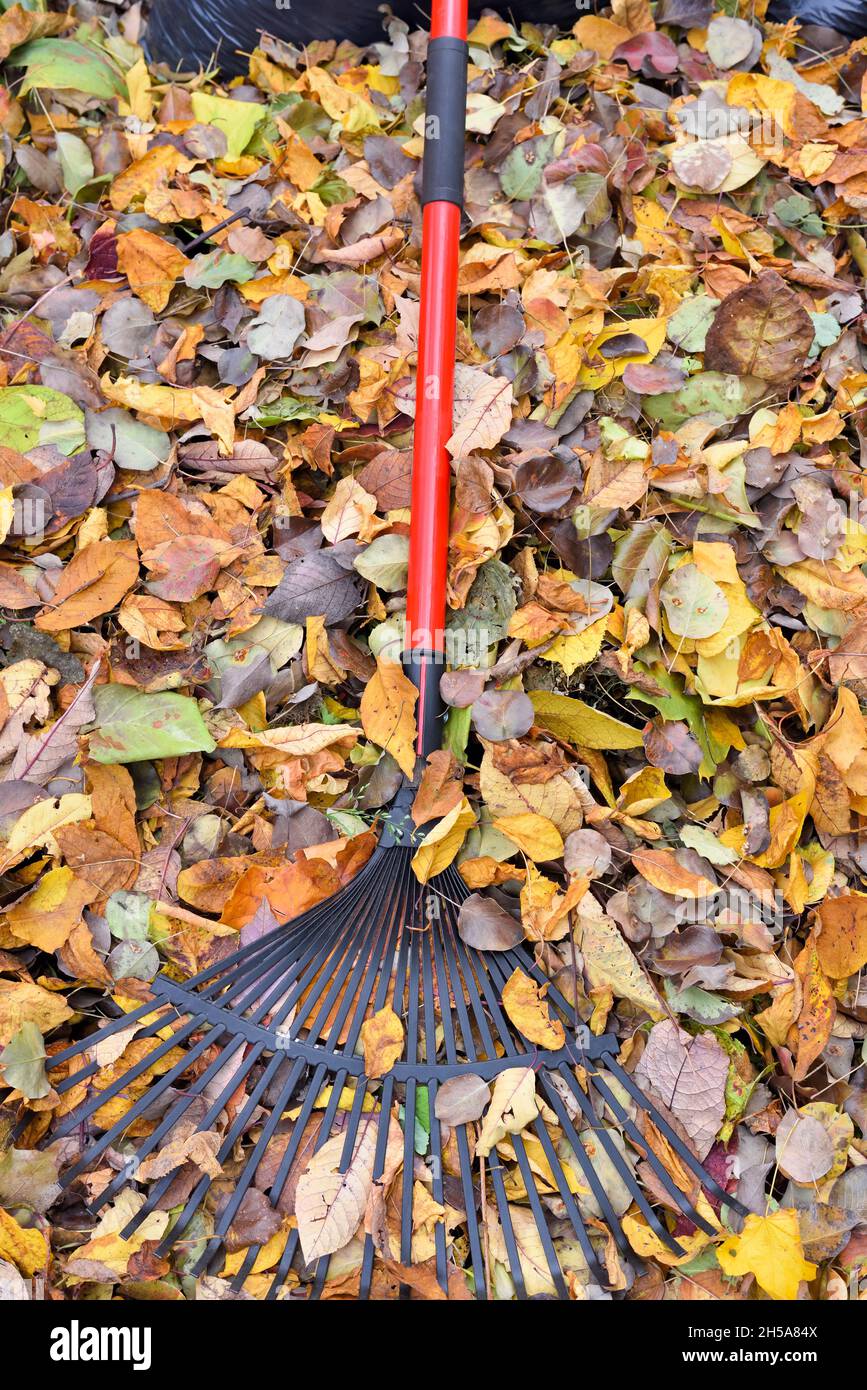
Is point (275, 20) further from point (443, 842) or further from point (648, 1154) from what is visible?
point (648, 1154)

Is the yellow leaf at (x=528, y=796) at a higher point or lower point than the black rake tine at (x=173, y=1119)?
higher

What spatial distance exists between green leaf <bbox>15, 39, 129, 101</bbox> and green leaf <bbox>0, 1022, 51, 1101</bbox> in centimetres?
130

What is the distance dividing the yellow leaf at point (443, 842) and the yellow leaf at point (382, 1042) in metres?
0.15

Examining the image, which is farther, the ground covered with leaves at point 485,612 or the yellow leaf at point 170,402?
the yellow leaf at point 170,402

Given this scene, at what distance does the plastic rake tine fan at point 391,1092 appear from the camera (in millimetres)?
913

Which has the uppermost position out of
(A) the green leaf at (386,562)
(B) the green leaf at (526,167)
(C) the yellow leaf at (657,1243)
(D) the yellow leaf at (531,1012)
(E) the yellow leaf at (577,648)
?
(B) the green leaf at (526,167)

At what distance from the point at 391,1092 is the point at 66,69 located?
1466 millimetres

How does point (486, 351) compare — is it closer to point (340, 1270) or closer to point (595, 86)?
point (595, 86)

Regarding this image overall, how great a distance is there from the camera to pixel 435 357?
114cm

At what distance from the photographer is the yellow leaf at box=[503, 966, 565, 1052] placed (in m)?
0.96

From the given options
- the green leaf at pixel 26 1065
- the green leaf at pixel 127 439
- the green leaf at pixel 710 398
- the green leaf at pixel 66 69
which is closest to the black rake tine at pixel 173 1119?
the green leaf at pixel 26 1065

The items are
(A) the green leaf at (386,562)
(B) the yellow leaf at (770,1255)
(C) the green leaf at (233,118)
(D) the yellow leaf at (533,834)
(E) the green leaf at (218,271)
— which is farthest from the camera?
(C) the green leaf at (233,118)

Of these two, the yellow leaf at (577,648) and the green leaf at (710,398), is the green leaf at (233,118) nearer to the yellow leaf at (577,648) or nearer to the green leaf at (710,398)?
the green leaf at (710,398)

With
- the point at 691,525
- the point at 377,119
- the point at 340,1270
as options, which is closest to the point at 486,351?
the point at 691,525
